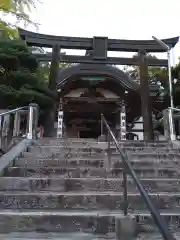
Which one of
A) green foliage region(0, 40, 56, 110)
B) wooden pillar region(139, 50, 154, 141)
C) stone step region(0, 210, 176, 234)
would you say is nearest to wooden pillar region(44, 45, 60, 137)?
green foliage region(0, 40, 56, 110)

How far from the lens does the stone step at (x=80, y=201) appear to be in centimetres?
387

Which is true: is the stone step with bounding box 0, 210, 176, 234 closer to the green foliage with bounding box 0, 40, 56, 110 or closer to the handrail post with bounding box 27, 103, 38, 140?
the handrail post with bounding box 27, 103, 38, 140

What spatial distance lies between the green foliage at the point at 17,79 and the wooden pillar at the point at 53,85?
126 cm

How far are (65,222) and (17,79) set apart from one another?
A: 7004 millimetres

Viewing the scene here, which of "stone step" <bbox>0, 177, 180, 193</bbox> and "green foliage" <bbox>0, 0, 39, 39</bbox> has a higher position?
"green foliage" <bbox>0, 0, 39, 39</bbox>

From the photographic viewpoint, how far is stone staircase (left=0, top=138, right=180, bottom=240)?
3281 mm

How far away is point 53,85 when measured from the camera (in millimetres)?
12633

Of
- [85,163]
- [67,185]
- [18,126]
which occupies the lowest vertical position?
[67,185]

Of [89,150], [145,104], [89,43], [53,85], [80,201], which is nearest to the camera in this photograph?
[80,201]

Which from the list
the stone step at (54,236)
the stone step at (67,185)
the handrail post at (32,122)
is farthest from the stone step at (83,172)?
the handrail post at (32,122)

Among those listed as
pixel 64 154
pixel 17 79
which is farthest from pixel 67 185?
pixel 17 79

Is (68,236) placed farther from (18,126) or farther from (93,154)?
(18,126)

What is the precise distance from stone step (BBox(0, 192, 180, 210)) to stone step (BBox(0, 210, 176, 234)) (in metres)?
0.49

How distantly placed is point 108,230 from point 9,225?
1.12 metres
